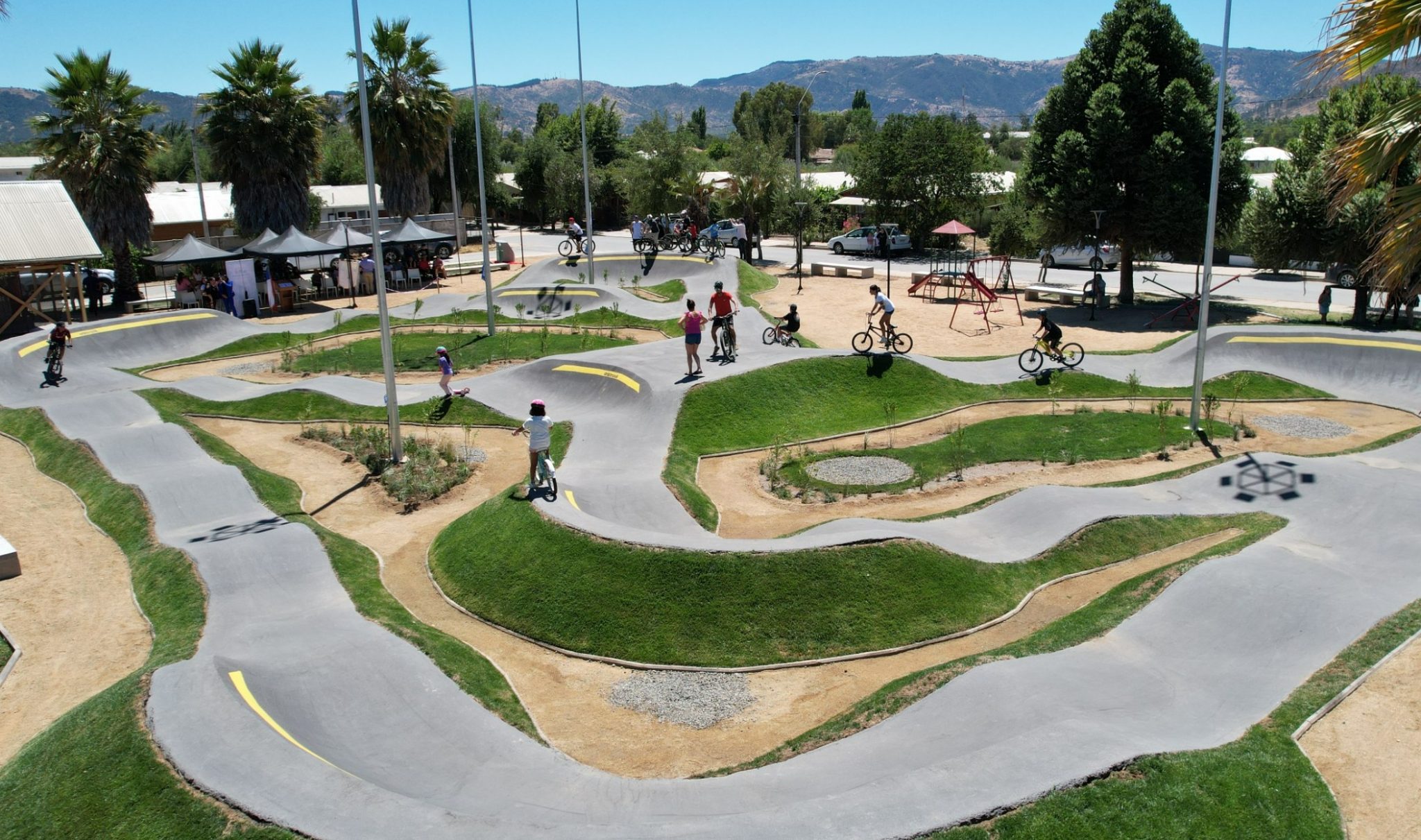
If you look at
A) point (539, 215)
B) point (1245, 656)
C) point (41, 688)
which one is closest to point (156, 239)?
point (539, 215)

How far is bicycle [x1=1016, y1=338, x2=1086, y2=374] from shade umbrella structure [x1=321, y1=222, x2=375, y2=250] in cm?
3055

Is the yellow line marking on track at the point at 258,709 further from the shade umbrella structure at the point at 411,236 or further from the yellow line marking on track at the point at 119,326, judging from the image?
the shade umbrella structure at the point at 411,236

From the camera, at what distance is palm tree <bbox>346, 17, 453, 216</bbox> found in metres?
51.7

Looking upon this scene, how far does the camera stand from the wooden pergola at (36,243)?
112 feet

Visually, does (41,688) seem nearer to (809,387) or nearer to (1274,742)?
(1274,742)

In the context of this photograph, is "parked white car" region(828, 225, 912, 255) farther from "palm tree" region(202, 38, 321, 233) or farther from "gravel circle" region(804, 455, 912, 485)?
"gravel circle" region(804, 455, 912, 485)

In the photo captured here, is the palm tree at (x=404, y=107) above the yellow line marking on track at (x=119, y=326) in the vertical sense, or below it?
above

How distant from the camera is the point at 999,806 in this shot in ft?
27.0

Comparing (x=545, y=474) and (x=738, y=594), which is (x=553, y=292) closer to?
(x=545, y=474)

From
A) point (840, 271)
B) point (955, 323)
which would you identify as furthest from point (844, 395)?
point (840, 271)

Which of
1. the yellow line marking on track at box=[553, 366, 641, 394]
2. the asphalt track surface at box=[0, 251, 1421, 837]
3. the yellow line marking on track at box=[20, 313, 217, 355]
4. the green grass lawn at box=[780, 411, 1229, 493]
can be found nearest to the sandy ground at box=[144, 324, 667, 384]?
the yellow line marking on track at box=[20, 313, 217, 355]

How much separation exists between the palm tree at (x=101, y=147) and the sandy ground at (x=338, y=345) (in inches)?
534

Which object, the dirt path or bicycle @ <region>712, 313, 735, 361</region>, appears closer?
the dirt path

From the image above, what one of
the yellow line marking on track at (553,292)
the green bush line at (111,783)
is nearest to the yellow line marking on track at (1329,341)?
the yellow line marking on track at (553,292)
